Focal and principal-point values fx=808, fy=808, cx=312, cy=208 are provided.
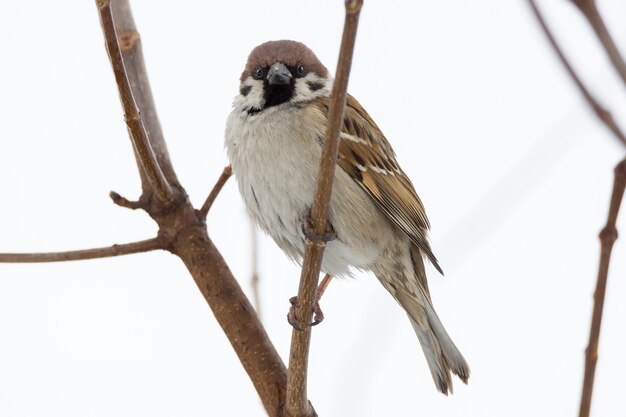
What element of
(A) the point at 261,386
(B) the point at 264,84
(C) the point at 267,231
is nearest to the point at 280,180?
(C) the point at 267,231

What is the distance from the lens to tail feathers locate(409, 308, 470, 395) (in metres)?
3.28

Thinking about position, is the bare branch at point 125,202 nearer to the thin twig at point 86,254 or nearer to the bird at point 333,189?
the thin twig at point 86,254

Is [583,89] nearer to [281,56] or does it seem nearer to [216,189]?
[216,189]

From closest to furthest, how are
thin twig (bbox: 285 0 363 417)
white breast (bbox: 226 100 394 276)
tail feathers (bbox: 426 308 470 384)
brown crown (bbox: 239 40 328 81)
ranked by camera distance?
thin twig (bbox: 285 0 363 417)
white breast (bbox: 226 100 394 276)
tail feathers (bbox: 426 308 470 384)
brown crown (bbox: 239 40 328 81)

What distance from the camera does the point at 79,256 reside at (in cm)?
240

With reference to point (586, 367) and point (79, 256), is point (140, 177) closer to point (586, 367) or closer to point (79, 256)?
point (79, 256)

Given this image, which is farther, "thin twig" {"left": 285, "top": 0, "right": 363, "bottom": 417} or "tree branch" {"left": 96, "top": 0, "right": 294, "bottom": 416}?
"tree branch" {"left": 96, "top": 0, "right": 294, "bottom": 416}

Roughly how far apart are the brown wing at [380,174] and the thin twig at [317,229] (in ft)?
3.51

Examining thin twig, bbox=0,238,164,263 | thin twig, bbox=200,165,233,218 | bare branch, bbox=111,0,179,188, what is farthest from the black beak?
thin twig, bbox=0,238,164,263

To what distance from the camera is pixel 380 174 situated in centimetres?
345

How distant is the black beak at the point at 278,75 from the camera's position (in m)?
3.42

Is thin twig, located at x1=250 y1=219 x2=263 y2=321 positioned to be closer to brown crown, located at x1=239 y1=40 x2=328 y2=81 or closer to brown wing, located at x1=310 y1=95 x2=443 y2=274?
brown wing, located at x1=310 y1=95 x2=443 y2=274

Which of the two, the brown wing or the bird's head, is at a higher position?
the bird's head

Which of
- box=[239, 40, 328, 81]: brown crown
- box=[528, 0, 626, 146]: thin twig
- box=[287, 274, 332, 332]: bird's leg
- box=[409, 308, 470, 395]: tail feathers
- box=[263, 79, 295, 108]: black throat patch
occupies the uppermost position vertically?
box=[239, 40, 328, 81]: brown crown
